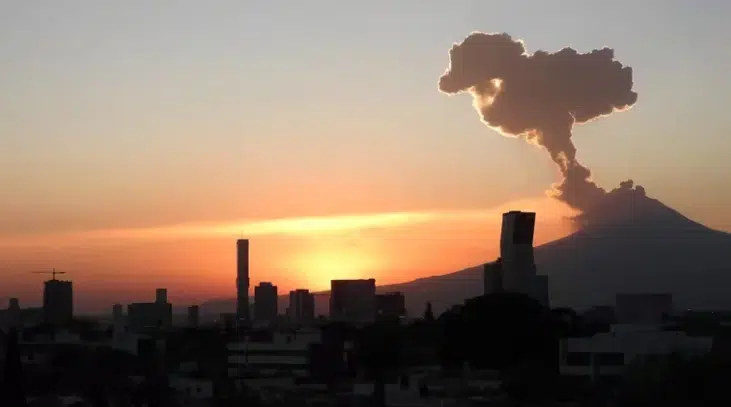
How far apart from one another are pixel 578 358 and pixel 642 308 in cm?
10254

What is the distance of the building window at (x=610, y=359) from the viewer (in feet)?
276

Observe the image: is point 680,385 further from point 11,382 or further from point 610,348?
point 610,348

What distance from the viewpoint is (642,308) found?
185 meters

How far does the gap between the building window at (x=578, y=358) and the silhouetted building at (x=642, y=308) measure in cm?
9102

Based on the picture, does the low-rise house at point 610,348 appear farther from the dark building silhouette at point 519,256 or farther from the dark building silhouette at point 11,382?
the dark building silhouette at point 519,256

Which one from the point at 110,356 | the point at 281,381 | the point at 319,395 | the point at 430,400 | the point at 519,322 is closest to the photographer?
the point at 430,400

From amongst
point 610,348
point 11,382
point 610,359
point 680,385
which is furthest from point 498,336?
point 11,382

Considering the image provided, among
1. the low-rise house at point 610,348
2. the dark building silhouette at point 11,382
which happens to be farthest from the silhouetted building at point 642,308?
the dark building silhouette at point 11,382

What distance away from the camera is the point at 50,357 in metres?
104

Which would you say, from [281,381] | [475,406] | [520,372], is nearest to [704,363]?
[475,406]

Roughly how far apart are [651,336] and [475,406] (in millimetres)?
39218

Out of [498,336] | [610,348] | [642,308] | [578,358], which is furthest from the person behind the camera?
[642,308]

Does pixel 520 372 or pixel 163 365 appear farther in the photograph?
pixel 163 365

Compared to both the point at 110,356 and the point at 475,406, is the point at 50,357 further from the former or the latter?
the point at 475,406
